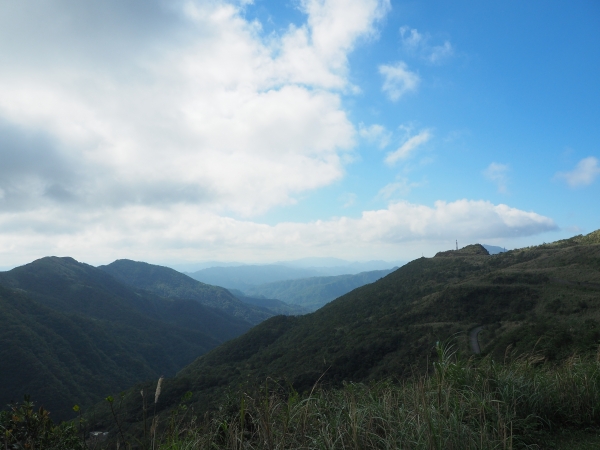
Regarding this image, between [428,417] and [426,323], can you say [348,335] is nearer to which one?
[426,323]

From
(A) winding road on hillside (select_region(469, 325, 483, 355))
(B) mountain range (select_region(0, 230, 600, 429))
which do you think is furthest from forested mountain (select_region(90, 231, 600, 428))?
(A) winding road on hillside (select_region(469, 325, 483, 355))

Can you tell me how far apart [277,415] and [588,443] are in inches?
132

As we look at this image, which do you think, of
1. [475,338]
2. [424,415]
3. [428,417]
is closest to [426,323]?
[475,338]

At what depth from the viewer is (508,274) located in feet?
130

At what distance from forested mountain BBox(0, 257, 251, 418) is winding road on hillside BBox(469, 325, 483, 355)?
24918mm

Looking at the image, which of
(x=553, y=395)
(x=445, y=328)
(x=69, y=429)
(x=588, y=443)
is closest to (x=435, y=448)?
(x=588, y=443)

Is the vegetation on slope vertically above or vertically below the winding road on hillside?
above

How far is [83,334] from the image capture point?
78438 millimetres

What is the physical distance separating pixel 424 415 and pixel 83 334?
9277 cm

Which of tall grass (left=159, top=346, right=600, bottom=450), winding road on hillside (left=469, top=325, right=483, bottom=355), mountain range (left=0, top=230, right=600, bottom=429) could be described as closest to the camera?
tall grass (left=159, top=346, right=600, bottom=450)

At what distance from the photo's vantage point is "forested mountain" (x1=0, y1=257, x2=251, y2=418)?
5450 centimetres

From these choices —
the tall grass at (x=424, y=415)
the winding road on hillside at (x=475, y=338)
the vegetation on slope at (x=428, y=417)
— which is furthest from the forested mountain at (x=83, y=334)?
the winding road on hillside at (x=475, y=338)

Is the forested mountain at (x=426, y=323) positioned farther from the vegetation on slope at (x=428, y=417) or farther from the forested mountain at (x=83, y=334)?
the forested mountain at (x=83, y=334)

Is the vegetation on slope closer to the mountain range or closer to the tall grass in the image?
the tall grass
